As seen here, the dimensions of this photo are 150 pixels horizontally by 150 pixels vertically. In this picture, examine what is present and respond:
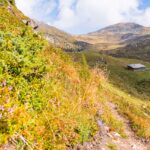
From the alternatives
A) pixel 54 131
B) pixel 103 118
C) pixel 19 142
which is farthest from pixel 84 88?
pixel 19 142

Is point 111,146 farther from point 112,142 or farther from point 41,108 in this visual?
point 41,108

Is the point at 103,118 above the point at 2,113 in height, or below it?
below

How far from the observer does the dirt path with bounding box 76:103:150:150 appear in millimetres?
11135

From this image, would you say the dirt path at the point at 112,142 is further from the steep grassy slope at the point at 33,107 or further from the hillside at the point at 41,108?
the steep grassy slope at the point at 33,107

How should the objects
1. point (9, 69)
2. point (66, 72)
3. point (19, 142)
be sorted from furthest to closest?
point (66, 72) < point (9, 69) < point (19, 142)

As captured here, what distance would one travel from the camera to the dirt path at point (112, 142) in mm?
11135

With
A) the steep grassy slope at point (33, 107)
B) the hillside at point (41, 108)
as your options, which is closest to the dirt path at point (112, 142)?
the hillside at point (41, 108)

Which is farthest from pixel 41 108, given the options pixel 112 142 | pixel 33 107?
pixel 112 142

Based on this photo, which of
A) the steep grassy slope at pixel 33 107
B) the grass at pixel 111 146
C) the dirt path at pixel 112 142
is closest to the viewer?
the steep grassy slope at pixel 33 107

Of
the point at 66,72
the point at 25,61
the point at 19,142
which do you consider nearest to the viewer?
the point at 19,142

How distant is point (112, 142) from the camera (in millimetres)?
12539

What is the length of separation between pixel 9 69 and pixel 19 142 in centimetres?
229

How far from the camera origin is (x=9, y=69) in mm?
8633

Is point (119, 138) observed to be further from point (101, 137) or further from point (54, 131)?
point (54, 131)
